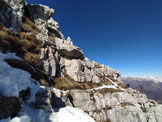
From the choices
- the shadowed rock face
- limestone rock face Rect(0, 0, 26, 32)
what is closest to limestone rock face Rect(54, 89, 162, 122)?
the shadowed rock face

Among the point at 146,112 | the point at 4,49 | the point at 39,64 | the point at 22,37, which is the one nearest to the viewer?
the point at 4,49

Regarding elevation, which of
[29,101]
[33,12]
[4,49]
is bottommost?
[29,101]

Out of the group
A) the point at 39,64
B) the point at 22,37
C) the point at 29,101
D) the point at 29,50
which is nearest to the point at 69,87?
the point at 39,64

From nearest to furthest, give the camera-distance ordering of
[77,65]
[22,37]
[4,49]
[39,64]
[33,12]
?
[4,49]
[39,64]
[22,37]
[77,65]
[33,12]

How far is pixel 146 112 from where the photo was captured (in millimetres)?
32281

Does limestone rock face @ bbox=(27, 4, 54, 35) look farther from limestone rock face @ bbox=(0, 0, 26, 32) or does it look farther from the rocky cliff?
limestone rock face @ bbox=(0, 0, 26, 32)

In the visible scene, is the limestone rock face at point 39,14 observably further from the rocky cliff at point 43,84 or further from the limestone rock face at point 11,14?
the limestone rock face at point 11,14

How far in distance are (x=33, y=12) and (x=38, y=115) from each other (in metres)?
45.6

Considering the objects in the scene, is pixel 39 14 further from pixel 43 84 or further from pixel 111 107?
pixel 111 107

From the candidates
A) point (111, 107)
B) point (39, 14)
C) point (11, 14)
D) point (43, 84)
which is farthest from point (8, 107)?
point (39, 14)

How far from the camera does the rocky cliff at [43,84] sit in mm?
9812

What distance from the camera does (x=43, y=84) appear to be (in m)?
16.8

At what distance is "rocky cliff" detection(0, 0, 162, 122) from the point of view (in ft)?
32.2

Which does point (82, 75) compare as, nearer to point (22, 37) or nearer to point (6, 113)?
point (22, 37)
